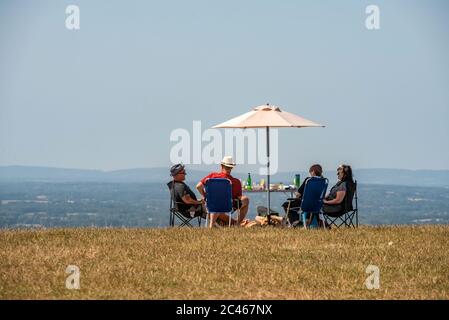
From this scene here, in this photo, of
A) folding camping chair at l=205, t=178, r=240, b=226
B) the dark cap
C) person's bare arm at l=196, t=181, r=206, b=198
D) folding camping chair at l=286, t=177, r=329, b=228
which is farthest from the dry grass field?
the dark cap

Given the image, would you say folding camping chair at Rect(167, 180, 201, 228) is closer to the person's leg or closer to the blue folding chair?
the person's leg

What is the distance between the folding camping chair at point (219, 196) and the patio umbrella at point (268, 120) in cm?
145

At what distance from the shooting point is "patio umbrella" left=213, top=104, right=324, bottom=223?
18453 mm

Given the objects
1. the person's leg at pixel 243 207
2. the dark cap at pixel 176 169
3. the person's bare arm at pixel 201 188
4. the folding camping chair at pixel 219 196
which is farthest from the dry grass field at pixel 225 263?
the dark cap at pixel 176 169

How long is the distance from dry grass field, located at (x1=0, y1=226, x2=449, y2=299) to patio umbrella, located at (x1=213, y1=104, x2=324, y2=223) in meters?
2.74

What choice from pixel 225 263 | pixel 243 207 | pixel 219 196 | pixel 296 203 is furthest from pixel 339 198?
pixel 225 263

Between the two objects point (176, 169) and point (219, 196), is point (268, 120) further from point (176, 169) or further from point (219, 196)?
point (219, 196)

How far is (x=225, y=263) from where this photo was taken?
12547 mm

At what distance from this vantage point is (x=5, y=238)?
1485 cm

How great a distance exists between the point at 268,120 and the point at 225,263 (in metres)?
6.43

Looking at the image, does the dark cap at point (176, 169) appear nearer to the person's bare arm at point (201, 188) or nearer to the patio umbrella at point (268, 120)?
the person's bare arm at point (201, 188)

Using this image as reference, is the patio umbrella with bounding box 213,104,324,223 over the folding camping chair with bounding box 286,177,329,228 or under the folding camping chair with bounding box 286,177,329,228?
over
